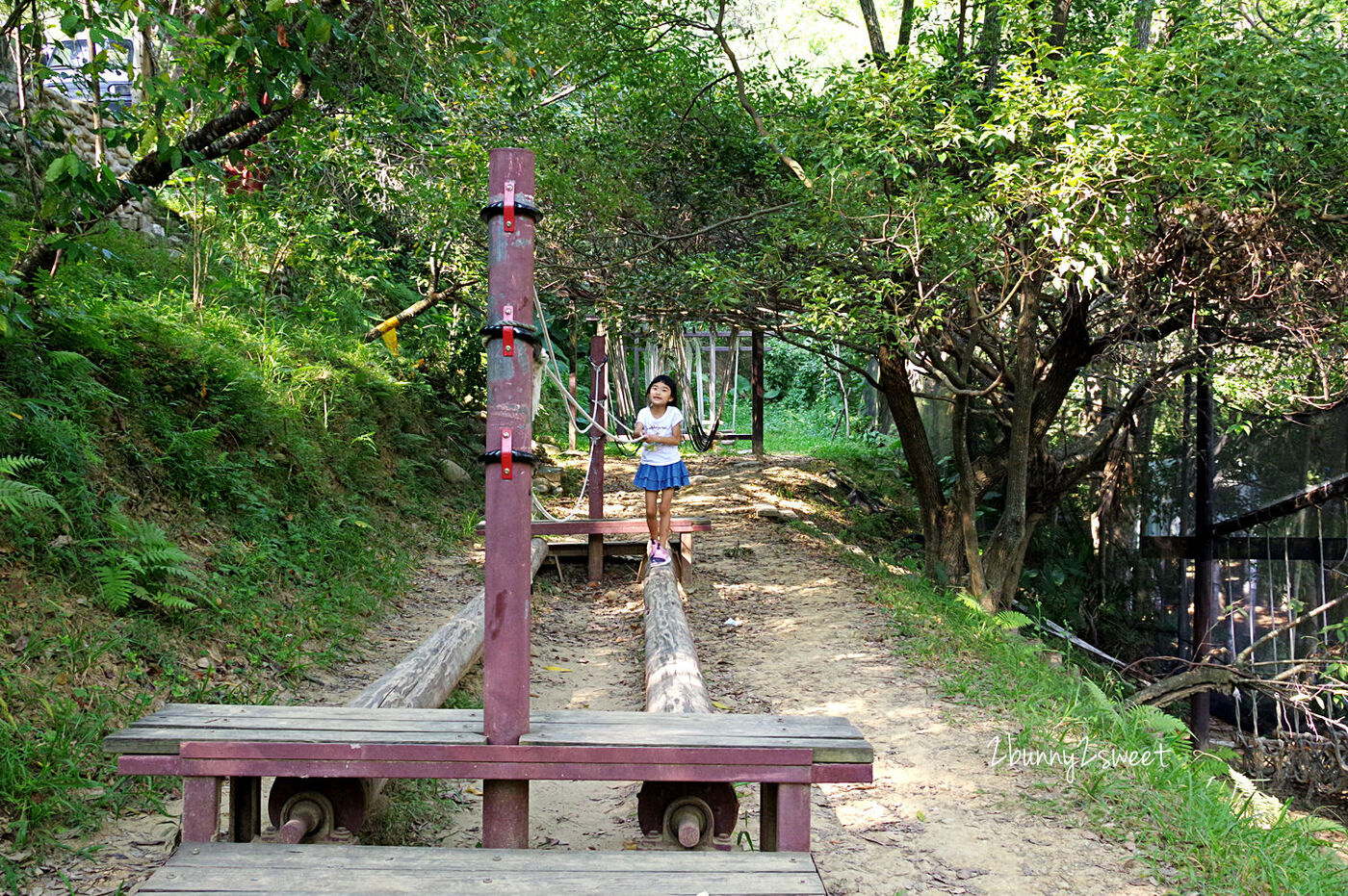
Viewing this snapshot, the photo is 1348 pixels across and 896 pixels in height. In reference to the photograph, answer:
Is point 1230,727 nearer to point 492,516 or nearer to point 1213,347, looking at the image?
point 1213,347

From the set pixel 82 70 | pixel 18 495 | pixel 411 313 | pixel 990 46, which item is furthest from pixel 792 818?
pixel 411 313

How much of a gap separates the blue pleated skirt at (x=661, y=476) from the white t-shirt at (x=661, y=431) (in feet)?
0.11

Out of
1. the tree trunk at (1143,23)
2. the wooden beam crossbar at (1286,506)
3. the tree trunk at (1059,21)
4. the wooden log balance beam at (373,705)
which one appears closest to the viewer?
the wooden log balance beam at (373,705)

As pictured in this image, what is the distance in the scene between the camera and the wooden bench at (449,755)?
Result: 9.28ft

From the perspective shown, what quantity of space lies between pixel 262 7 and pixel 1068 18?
7.02 meters

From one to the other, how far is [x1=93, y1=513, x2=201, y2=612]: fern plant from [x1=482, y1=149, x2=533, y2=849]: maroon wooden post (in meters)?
2.53

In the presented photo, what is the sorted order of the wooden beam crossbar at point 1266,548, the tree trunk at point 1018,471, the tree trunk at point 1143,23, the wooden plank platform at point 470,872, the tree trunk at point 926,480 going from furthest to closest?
the tree trunk at point 926,480, the wooden beam crossbar at point 1266,548, the tree trunk at point 1018,471, the tree trunk at point 1143,23, the wooden plank platform at point 470,872

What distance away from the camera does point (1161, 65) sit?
6.04 m

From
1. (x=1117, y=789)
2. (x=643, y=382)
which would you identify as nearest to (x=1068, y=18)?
(x=1117, y=789)

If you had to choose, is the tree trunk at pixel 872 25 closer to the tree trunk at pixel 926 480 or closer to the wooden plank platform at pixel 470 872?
the tree trunk at pixel 926 480

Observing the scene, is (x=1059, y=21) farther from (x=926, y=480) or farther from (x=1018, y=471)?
(x=926, y=480)

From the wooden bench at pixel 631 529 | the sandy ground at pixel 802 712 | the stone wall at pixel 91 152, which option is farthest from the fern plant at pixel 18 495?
the stone wall at pixel 91 152

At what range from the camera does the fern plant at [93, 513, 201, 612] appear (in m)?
4.46

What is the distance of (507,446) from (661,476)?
4559mm
